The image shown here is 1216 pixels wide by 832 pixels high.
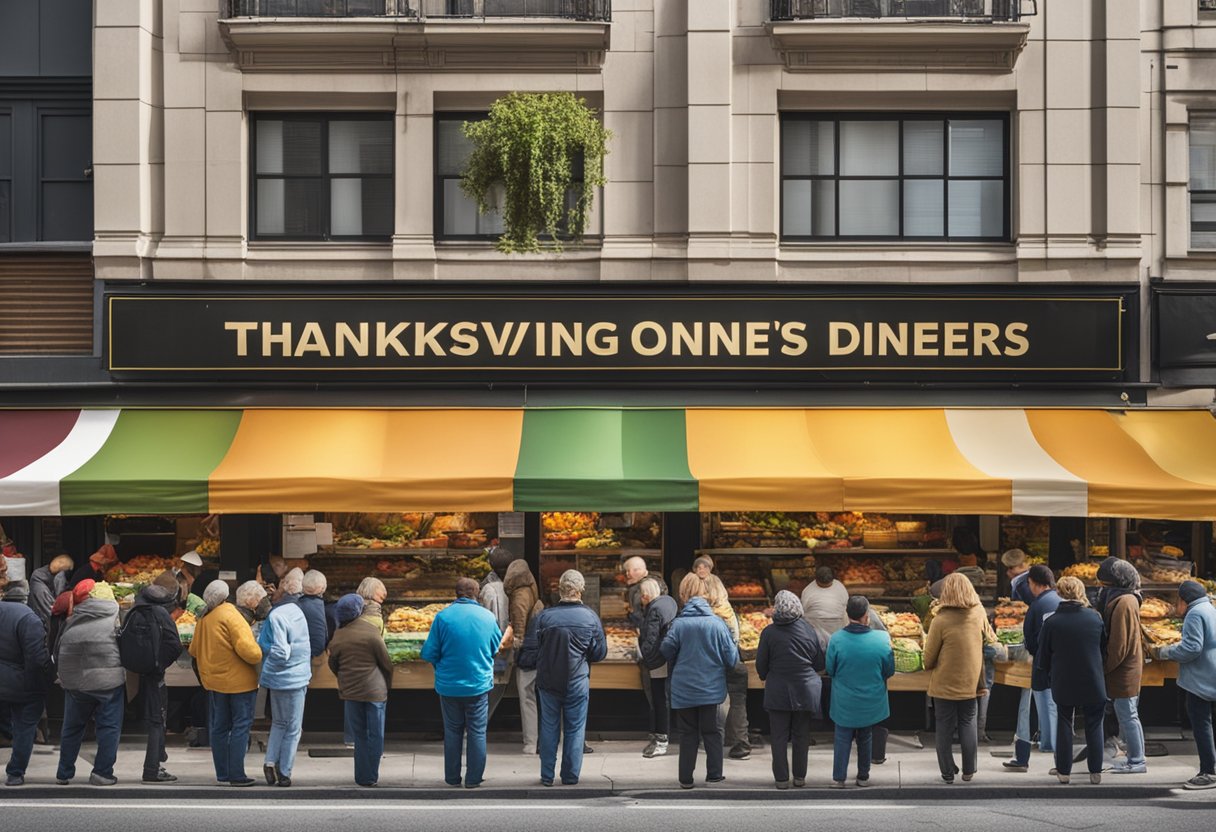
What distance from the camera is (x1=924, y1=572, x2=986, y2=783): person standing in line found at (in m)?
11.5

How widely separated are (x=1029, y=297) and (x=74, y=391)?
11.3 meters

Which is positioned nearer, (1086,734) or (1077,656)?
(1077,656)

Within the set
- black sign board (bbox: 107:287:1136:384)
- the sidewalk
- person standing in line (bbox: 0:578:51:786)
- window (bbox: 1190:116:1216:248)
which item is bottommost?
the sidewalk

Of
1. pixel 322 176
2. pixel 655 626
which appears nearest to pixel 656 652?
pixel 655 626

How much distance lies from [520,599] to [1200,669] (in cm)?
662

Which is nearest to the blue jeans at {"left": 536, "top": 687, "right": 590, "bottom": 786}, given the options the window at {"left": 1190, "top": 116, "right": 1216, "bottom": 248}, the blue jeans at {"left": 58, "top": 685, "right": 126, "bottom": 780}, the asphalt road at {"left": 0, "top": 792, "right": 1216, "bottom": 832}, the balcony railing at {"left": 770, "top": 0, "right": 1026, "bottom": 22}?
the asphalt road at {"left": 0, "top": 792, "right": 1216, "bottom": 832}

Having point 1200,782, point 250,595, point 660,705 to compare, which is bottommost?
point 1200,782

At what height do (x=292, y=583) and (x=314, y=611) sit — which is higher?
(x=292, y=583)

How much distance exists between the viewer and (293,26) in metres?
15.0

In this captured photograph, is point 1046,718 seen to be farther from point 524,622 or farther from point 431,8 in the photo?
point 431,8

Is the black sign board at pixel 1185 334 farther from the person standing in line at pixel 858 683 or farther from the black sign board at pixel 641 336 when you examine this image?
the person standing in line at pixel 858 683

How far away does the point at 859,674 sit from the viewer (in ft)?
37.4

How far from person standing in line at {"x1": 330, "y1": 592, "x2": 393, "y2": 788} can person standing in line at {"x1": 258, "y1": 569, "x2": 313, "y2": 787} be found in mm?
348

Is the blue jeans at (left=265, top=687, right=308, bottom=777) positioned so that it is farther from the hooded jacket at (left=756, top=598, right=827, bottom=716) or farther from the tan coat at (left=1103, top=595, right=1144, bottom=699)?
the tan coat at (left=1103, top=595, right=1144, bottom=699)
